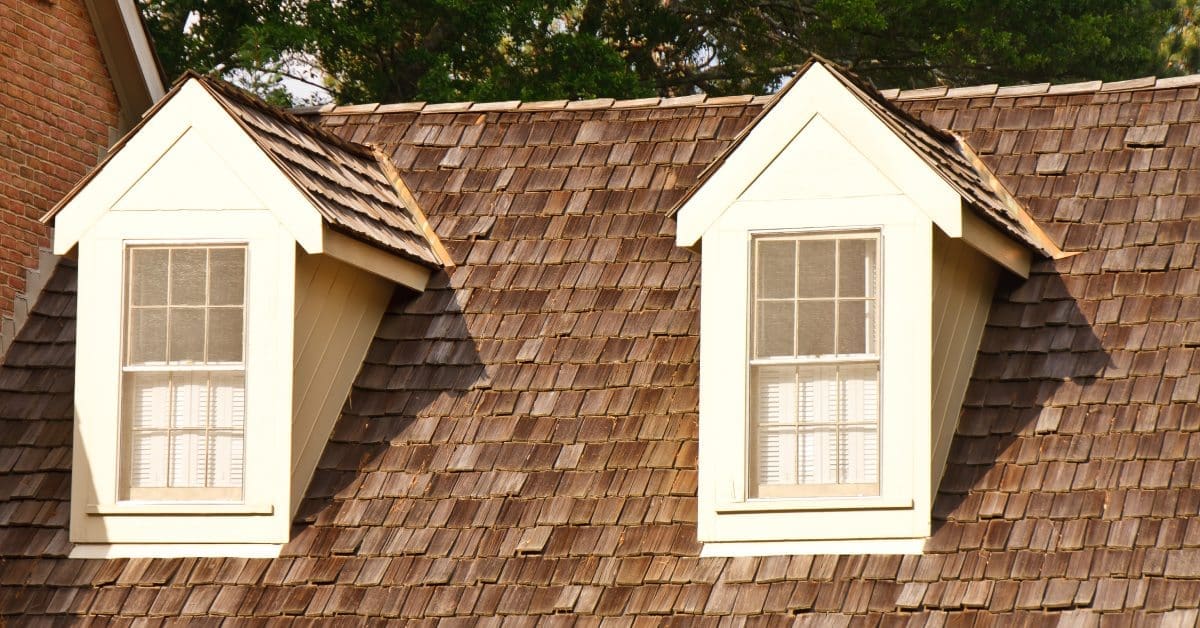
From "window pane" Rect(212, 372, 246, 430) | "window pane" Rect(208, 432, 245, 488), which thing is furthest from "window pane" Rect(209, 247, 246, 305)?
"window pane" Rect(208, 432, 245, 488)

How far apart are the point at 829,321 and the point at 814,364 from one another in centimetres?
21

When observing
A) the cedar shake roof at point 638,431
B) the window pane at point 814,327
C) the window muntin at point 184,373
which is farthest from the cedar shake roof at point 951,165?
the window muntin at point 184,373

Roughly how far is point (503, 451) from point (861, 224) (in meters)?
2.04

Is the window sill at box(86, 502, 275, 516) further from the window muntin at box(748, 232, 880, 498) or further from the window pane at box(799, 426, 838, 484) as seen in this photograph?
the window pane at box(799, 426, 838, 484)

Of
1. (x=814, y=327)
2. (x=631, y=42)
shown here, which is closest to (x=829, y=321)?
(x=814, y=327)

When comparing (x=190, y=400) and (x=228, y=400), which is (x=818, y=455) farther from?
(x=190, y=400)

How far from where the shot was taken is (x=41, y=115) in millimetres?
9703

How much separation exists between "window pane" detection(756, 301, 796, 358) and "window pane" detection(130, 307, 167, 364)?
295 centimetres

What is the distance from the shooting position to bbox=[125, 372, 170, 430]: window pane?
7.99 metres

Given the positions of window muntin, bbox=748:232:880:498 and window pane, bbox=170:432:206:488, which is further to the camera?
window pane, bbox=170:432:206:488

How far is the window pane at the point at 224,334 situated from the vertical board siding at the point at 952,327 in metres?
3.37

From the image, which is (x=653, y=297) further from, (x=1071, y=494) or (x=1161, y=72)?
(x=1161, y=72)

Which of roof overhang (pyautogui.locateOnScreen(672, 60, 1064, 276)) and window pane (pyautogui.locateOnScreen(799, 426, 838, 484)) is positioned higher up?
roof overhang (pyautogui.locateOnScreen(672, 60, 1064, 276))

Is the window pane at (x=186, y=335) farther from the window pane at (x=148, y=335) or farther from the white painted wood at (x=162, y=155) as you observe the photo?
the white painted wood at (x=162, y=155)
